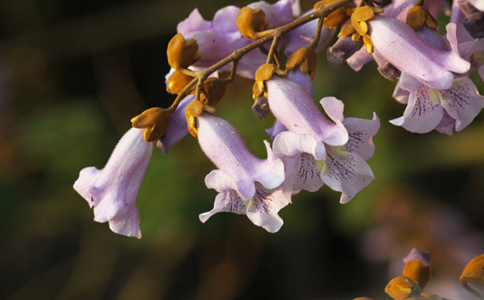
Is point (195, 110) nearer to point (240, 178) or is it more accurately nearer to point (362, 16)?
point (240, 178)

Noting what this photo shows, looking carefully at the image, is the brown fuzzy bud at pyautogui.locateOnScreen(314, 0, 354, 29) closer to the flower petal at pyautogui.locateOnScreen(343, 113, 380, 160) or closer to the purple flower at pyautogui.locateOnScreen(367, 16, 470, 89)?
the purple flower at pyautogui.locateOnScreen(367, 16, 470, 89)

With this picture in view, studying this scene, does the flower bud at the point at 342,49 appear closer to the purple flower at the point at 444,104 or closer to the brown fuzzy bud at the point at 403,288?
the purple flower at the point at 444,104

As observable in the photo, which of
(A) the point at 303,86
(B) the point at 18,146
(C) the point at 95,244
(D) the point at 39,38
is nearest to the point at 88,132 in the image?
(B) the point at 18,146

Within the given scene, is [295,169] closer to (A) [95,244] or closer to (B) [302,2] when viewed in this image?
(B) [302,2]

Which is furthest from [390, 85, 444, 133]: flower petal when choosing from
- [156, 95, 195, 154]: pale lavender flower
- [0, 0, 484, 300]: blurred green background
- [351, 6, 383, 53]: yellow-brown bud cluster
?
[0, 0, 484, 300]: blurred green background

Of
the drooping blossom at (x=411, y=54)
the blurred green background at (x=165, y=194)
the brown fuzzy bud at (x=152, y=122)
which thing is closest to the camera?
the drooping blossom at (x=411, y=54)

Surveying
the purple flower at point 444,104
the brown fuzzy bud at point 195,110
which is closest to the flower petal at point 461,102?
the purple flower at point 444,104
